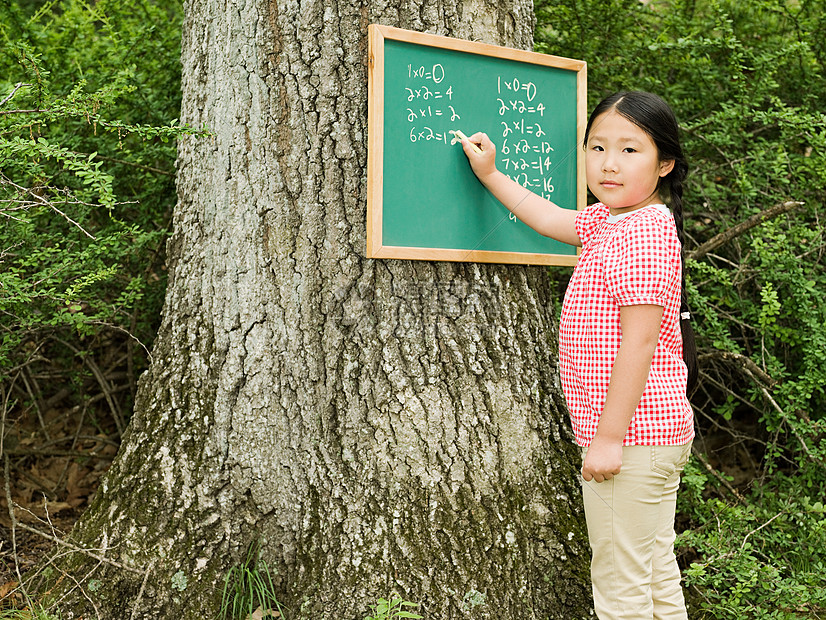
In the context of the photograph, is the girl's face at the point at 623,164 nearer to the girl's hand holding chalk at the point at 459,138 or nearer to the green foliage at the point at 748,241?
the girl's hand holding chalk at the point at 459,138

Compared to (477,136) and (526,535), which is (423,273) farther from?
(526,535)

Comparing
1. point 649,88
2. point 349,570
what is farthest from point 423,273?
point 649,88

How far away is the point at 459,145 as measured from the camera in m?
2.45

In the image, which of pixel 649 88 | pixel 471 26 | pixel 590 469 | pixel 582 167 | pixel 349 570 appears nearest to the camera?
pixel 590 469

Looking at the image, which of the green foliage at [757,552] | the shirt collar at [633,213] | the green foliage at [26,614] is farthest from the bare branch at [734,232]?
the green foliage at [26,614]

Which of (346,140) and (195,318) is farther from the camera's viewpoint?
(195,318)

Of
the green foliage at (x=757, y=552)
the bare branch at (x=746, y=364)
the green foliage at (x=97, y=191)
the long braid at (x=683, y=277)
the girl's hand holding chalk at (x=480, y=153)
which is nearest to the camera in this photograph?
the long braid at (x=683, y=277)

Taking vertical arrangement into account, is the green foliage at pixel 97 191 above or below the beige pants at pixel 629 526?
above

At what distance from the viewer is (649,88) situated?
3.73 m

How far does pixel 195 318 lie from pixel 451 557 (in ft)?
3.89

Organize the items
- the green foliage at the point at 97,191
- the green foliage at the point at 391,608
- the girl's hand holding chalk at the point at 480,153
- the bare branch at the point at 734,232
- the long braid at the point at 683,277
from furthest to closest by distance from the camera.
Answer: the bare branch at the point at 734,232 < the green foliage at the point at 97,191 < the girl's hand holding chalk at the point at 480,153 < the long braid at the point at 683,277 < the green foliage at the point at 391,608

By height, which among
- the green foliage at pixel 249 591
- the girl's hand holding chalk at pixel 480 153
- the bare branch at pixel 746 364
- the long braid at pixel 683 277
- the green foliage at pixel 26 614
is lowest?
the green foliage at pixel 26 614

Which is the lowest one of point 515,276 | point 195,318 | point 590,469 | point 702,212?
point 590,469

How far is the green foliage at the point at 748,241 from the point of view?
3.05m
